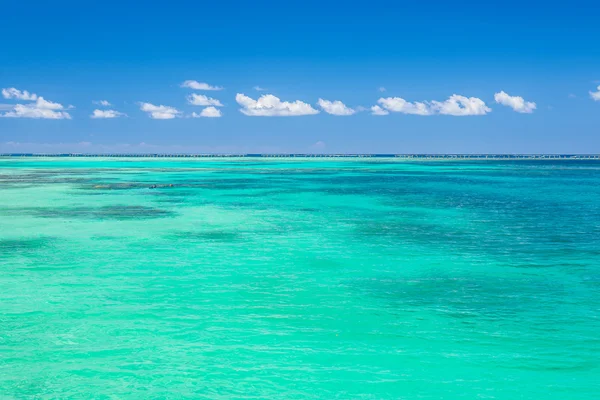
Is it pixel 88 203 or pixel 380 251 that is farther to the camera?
pixel 88 203

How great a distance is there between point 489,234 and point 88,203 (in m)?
25.2

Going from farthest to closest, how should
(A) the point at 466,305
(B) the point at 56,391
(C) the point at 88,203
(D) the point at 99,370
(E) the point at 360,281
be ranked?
(C) the point at 88,203, (E) the point at 360,281, (A) the point at 466,305, (D) the point at 99,370, (B) the point at 56,391

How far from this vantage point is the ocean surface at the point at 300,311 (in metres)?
9.57

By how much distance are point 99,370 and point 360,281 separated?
25.7ft

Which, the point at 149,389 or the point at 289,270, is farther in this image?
the point at 289,270

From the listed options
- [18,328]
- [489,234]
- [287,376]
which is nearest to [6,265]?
[18,328]

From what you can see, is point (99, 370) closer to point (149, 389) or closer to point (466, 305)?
point (149, 389)

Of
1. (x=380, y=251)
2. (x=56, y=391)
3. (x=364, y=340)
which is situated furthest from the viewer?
(x=380, y=251)

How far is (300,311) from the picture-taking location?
12914 millimetres

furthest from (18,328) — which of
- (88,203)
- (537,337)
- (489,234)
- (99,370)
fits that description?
(88,203)

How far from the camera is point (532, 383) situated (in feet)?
31.1

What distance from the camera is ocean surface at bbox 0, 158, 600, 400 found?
9572 millimetres

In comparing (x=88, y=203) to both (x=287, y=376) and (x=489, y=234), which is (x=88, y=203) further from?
(x=287, y=376)

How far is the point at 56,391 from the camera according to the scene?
9102 millimetres
